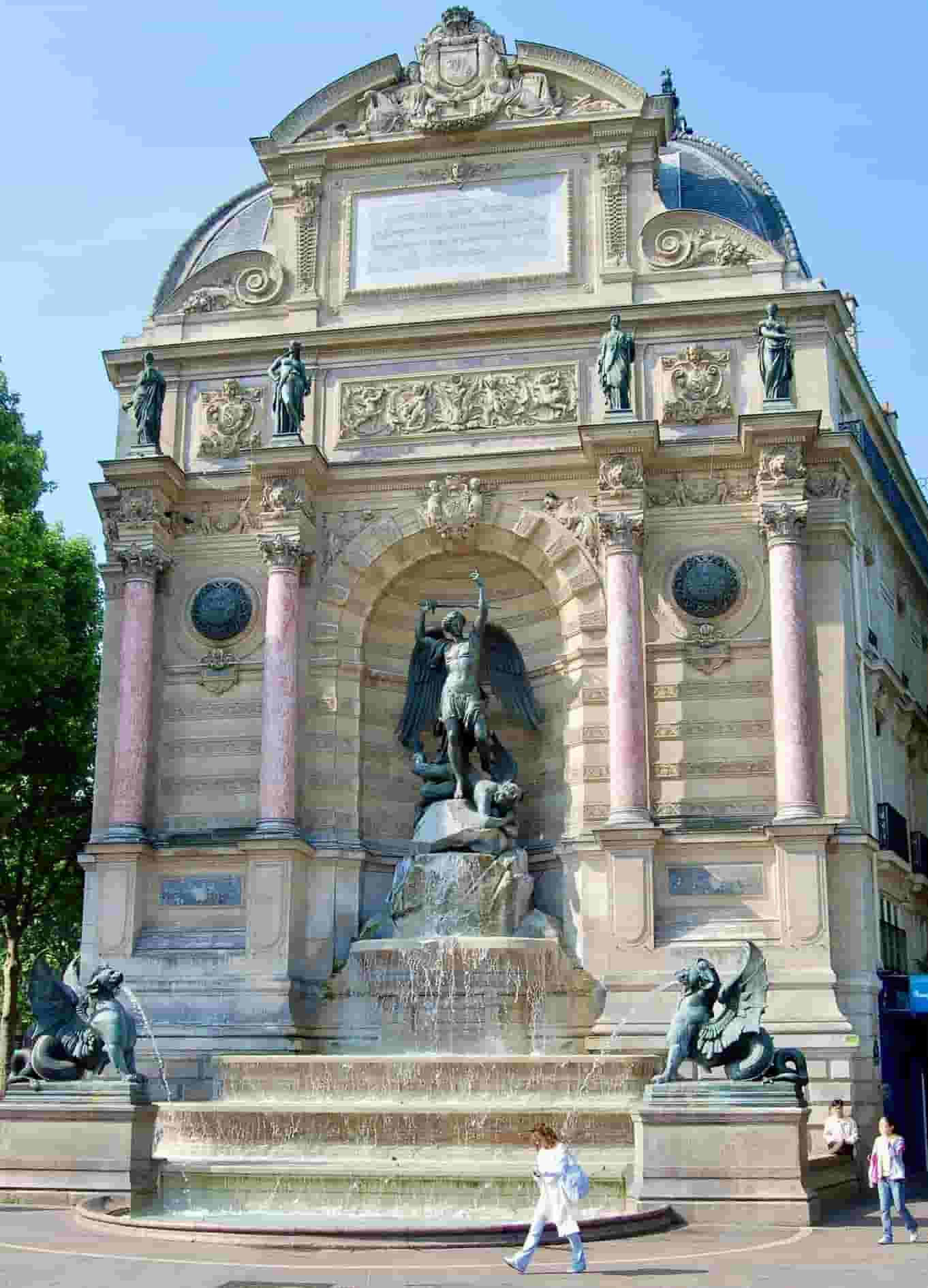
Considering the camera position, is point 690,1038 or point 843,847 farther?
point 843,847

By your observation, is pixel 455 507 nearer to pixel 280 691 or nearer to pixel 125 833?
pixel 280 691

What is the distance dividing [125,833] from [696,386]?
12.4 meters

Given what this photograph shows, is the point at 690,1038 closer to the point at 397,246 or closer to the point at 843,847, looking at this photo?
the point at 843,847

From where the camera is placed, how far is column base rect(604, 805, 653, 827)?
2498 centimetres

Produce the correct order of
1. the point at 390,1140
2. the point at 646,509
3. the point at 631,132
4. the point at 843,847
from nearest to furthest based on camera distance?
the point at 390,1140 < the point at 843,847 < the point at 646,509 < the point at 631,132

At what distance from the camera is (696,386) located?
2764cm

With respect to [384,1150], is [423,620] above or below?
above

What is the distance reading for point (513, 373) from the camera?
2836 cm

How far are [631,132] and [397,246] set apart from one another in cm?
475

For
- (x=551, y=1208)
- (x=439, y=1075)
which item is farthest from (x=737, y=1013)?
(x=551, y=1208)

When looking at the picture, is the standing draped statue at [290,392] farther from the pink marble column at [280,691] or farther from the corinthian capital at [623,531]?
the corinthian capital at [623,531]

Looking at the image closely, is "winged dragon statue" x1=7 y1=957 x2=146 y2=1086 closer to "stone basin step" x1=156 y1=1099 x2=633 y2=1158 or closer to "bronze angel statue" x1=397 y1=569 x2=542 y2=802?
"stone basin step" x1=156 y1=1099 x2=633 y2=1158

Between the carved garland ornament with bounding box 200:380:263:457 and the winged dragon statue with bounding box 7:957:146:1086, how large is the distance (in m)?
11.7

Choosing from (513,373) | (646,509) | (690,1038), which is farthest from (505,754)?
(690,1038)
